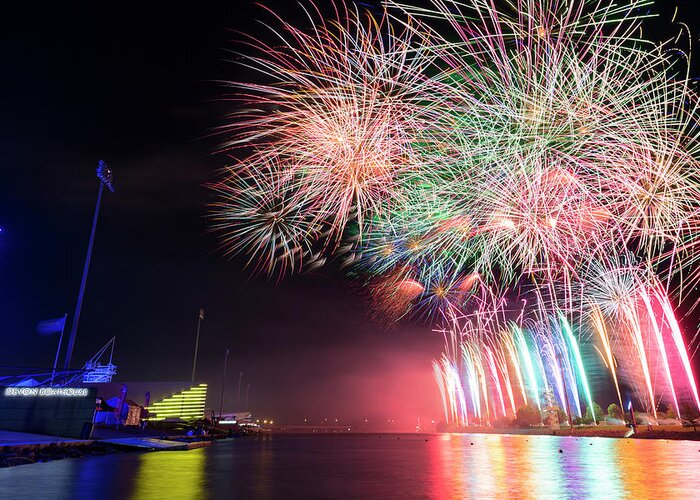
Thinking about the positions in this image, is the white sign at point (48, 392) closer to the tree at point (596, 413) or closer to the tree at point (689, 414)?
the tree at point (689, 414)

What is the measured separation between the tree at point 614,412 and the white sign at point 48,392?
68.2 m

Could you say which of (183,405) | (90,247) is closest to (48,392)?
(90,247)

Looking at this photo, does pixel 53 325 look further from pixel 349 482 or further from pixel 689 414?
pixel 689 414

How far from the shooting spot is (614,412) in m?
70.4

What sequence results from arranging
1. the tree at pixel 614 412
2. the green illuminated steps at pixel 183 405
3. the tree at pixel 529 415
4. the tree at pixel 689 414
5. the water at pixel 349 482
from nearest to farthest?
the water at pixel 349 482 < the tree at pixel 689 414 < the tree at pixel 614 412 < the tree at pixel 529 415 < the green illuminated steps at pixel 183 405

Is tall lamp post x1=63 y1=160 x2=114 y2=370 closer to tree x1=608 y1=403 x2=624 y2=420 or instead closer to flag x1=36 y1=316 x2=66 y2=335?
flag x1=36 y1=316 x2=66 y2=335

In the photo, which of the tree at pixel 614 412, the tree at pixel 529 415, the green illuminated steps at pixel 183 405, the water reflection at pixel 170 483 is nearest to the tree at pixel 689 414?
the tree at pixel 614 412

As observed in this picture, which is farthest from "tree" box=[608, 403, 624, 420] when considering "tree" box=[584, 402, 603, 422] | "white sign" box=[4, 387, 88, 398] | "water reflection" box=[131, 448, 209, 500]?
"water reflection" box=[131, 448, 209, 500]

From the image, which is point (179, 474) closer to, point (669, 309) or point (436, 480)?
point (436, 480)

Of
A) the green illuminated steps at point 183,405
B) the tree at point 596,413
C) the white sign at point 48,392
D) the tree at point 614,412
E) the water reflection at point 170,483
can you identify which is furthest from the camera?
the green illuminated steps at point 183,405

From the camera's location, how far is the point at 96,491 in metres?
9.99

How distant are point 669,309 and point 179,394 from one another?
9053 centimetres

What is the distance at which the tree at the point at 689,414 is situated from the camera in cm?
4717

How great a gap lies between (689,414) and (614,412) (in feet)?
76.4
